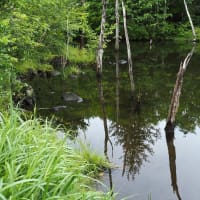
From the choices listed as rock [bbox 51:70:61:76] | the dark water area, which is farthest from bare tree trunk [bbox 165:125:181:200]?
rock [bbox 51:70:61:76]

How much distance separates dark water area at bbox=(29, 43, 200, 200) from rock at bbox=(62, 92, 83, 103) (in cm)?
30

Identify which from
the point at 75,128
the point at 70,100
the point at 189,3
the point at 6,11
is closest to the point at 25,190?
the point at 6,11

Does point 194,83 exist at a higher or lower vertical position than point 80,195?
lower

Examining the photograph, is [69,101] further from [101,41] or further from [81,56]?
[81,56]

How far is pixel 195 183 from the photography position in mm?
11102

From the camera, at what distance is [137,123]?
53.4ft

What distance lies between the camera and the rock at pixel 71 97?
20094mm

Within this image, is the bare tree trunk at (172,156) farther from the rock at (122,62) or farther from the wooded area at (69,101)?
the rock at (122,62)

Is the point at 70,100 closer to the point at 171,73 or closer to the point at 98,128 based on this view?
the point at 98,128

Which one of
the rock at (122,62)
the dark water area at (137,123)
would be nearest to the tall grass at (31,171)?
the dark water area at (137,123)

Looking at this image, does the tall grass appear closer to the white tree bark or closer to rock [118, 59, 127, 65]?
the white tree bark

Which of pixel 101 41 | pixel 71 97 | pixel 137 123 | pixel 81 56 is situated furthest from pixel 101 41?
pixel 81 56

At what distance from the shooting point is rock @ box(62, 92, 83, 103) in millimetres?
20094

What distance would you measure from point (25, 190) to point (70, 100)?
591 inches
